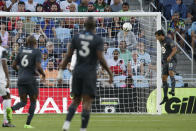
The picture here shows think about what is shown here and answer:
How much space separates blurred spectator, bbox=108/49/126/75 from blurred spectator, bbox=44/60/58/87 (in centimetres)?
182

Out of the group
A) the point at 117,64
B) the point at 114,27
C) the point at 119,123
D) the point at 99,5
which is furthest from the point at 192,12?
the point at 119,123

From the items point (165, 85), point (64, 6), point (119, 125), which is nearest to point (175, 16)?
point (64, 6)

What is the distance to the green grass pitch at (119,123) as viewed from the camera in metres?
13.6

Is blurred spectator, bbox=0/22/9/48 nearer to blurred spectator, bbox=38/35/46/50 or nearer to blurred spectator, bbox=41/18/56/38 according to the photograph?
blurred spectator, bbox=38/35/46/50

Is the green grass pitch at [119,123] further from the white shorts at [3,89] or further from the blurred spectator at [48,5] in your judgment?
the blurred spectator at [48,5]

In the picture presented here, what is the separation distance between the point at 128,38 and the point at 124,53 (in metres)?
0.53

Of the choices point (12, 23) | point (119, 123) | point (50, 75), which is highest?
point (12, 23)

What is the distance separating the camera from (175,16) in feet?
75.4

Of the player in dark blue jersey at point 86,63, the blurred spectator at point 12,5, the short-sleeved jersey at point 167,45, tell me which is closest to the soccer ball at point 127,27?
the short-sleeved jersey at point 167,45

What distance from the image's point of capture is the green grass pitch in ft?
44.5

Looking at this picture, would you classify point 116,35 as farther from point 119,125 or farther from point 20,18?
point 119,125

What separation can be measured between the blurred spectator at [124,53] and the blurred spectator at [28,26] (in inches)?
114

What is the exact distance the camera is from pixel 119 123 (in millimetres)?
15266

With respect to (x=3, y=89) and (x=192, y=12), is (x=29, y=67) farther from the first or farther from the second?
(x=192, y=12)
